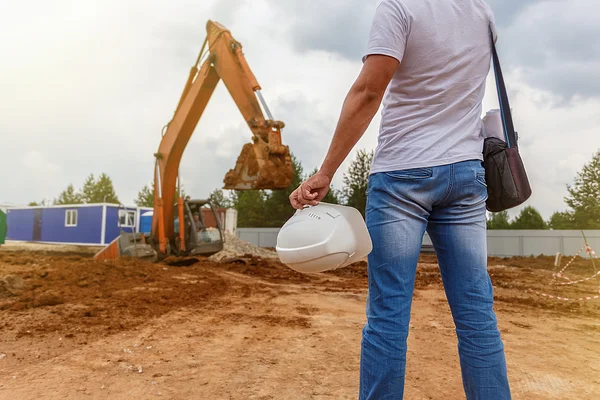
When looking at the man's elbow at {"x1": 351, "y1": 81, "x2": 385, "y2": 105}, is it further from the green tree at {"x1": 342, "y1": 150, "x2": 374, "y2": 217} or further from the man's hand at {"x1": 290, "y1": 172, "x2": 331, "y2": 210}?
A: the green tree at {"x1": 342, "y1": 150, "x2": 374, "y2": 217}

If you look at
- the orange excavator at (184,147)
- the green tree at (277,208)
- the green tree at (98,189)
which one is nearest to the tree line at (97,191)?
the green tree at (98,189)

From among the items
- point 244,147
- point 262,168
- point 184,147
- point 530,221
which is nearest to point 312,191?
point 262,168

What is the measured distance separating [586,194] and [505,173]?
34476 millimetres

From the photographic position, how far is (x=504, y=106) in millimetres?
1913

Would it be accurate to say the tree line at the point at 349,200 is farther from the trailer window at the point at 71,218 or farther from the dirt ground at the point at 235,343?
the dirt ground at the point at 235,343

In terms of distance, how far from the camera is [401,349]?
168 centimetres

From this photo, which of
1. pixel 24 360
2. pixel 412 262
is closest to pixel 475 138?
pixel 412 262

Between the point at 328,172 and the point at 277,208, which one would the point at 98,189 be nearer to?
the point at 277,208

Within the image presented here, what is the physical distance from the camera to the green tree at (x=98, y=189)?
4200 cm

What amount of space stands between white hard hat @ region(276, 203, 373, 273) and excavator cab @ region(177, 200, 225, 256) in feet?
34.3

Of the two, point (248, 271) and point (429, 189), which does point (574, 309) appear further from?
point (248, 271)

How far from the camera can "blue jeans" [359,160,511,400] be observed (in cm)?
168

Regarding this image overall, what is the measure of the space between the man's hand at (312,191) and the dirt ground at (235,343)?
1.42 meters

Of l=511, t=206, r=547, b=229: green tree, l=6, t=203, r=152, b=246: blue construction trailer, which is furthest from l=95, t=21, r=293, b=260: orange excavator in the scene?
l=511, t=206, r=547, b=229: green tree
